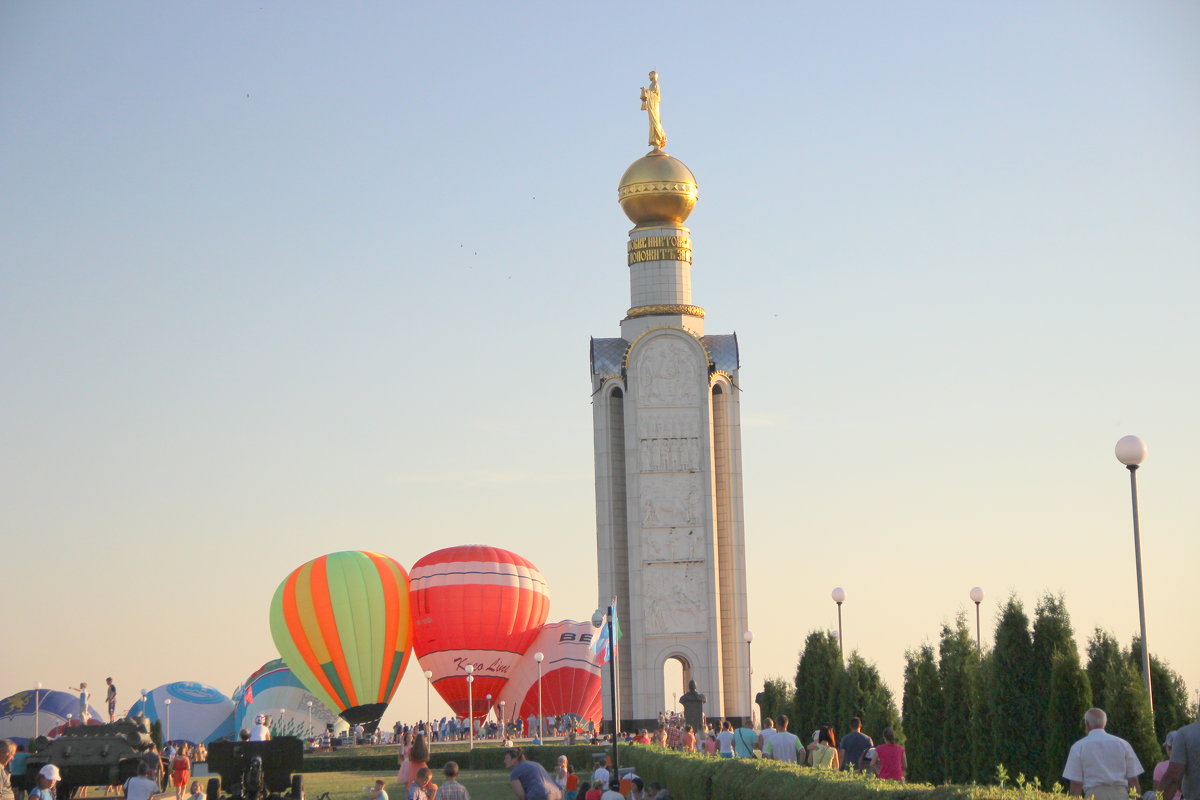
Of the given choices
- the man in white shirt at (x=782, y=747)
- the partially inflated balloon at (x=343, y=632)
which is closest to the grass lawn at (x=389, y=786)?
the man in white shirt at (x=782, y=747)

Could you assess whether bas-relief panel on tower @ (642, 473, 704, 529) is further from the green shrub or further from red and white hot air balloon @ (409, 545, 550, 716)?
the green shrub

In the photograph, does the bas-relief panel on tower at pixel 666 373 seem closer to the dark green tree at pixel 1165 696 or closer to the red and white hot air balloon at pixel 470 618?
the red and white hot air balloon at pixel 470 618

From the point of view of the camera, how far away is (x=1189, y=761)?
1384cm

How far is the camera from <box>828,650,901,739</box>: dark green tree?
3100cm

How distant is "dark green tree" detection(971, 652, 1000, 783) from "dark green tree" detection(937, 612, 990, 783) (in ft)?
4.66

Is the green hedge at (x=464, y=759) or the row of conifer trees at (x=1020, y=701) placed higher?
the row of conifer trees at (x=1020, y=701)

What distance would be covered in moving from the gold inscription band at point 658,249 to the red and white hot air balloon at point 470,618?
11395 millimetres

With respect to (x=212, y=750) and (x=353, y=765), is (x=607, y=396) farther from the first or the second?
(x=212, y=750)

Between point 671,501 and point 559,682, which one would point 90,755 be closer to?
point 671,501

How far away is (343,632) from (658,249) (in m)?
16.3

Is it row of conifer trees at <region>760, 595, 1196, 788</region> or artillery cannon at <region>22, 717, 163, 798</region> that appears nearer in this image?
row of conifer trees at <region>760, 595, 1196, 788</region>

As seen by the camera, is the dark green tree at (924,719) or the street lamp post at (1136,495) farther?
the dark green tree at (924,719)

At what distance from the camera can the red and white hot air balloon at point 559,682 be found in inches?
2284

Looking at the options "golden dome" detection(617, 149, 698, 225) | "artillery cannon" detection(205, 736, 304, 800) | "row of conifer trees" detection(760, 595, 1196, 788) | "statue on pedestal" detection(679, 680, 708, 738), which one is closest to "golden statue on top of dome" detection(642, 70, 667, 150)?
"golden dome" detection(617, 149, 698, 225)
